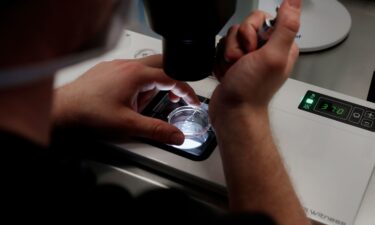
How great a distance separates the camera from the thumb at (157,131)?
0.83m

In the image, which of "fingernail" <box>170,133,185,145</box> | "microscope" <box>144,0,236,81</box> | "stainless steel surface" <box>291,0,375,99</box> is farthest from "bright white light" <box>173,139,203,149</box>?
"stainless steel surface" <box>291,0,375,99</box>

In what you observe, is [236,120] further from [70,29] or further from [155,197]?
[70,29]

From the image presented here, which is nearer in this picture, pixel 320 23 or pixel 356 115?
pixel 356 115

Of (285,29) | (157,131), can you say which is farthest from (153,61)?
(285,29)

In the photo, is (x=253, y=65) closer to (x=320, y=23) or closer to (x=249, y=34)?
(x=249, y=34)

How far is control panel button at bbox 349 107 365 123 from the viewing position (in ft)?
2.88

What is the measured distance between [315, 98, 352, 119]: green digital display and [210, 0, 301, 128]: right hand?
12 cm

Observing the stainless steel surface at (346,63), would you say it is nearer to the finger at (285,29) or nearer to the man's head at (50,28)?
the finger at (285,29)

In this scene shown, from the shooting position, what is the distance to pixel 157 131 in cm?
83

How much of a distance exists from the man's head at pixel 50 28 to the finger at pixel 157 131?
29cm

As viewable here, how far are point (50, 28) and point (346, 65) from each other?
802 mm

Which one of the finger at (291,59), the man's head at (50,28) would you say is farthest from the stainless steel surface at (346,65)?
the man's head at (50,28)

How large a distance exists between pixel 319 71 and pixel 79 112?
21.3 inches

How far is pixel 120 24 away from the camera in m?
0.59
